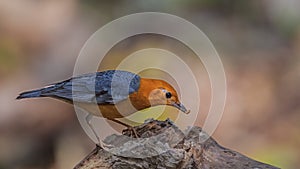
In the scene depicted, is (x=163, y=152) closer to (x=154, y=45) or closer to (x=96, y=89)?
(x=96, y=89)

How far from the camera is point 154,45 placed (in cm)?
471

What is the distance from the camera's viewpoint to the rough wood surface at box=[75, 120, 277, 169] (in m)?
1.63

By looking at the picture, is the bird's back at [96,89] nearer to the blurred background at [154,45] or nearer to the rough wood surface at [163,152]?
the rough wood surface at [163,152]

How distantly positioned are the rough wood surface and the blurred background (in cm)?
189

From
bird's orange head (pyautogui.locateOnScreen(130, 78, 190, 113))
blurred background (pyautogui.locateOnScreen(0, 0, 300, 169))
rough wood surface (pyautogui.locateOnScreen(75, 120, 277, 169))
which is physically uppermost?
blurred background (pyautogui.locateOnScreen(0, 0, 300, 169))

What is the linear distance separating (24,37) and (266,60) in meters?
1.76

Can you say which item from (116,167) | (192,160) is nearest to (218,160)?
(192,160)

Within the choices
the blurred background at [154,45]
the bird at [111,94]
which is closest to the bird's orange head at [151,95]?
the bird at [111,94]

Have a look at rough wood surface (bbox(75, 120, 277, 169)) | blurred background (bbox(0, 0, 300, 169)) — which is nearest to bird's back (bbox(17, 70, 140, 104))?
rough wood surface (bbox(75, 120, 277, 169))

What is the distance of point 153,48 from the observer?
459 cm

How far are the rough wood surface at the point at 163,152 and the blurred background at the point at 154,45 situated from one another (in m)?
1.89

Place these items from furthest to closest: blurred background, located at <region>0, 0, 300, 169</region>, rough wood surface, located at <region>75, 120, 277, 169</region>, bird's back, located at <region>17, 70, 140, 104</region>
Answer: blurred background, located at <region>0, 0, 300, 169</region>
bird's back, located at <region>17, 70, 140, 104</region>
rough wood surface, located at <region>75, 120, 277, 169</region>

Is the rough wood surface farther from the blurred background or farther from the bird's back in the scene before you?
the blurred background

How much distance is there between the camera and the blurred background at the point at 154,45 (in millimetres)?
3857
